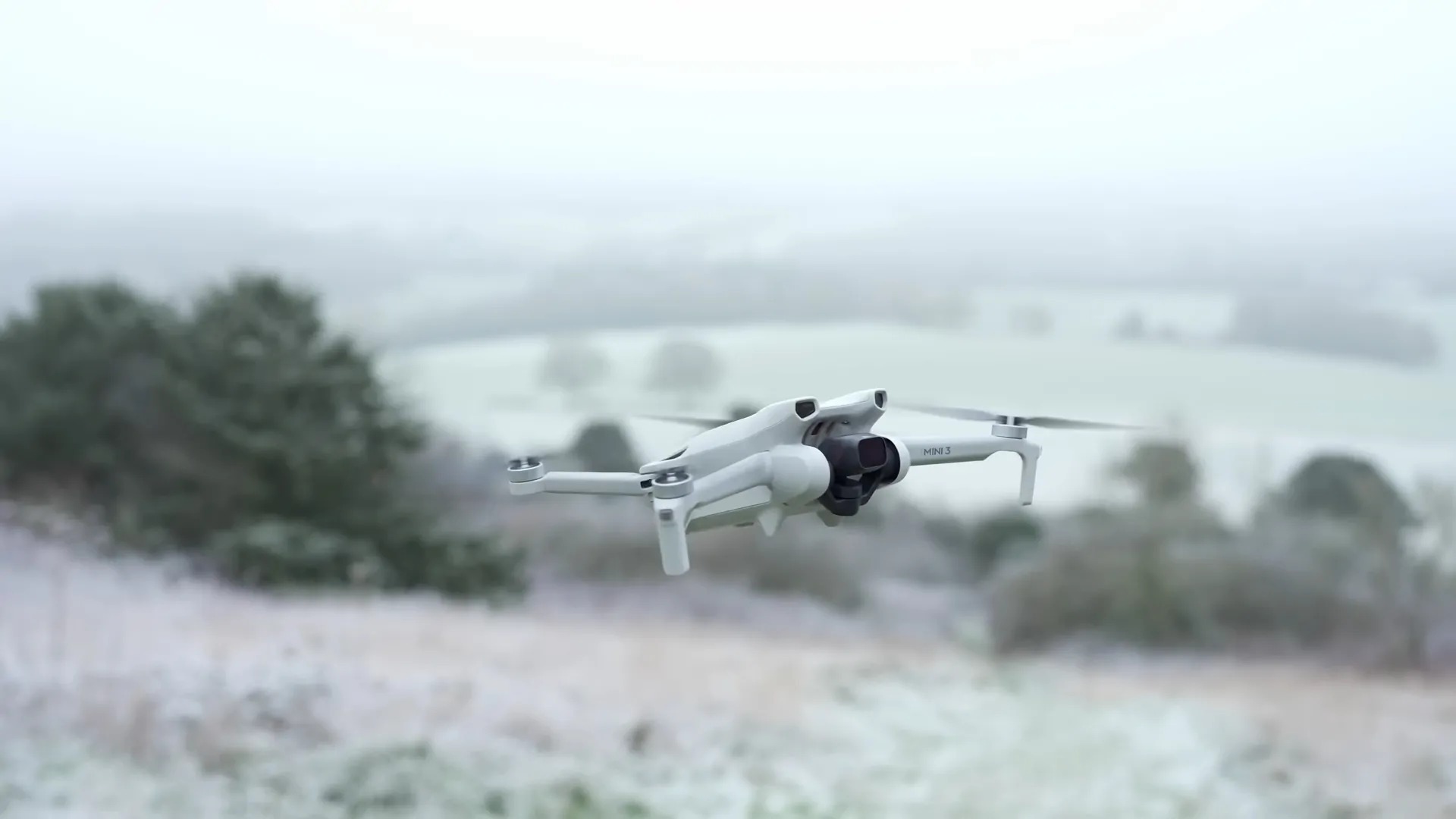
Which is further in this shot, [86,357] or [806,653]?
[86,357]

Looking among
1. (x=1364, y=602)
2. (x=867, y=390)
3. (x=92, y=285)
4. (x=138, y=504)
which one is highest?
(x=92, y=285)

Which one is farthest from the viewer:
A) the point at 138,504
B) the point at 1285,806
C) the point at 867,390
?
the point at 138,504

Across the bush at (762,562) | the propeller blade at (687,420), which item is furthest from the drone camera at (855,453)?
the bush at (762,562)

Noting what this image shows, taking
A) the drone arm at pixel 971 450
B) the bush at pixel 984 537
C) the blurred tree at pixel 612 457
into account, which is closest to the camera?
the blurred tree at pixel 612 457

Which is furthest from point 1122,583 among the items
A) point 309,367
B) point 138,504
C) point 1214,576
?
point 138,504

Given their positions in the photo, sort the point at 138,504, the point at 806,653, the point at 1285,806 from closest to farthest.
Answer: the point at 1285,806
the point at 806,653
the point at 138,504

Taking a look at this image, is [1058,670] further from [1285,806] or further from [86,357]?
[86,357]

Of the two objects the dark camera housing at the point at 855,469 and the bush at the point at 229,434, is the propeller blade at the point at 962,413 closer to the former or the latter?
the dark camera housing at the point at 855,469
